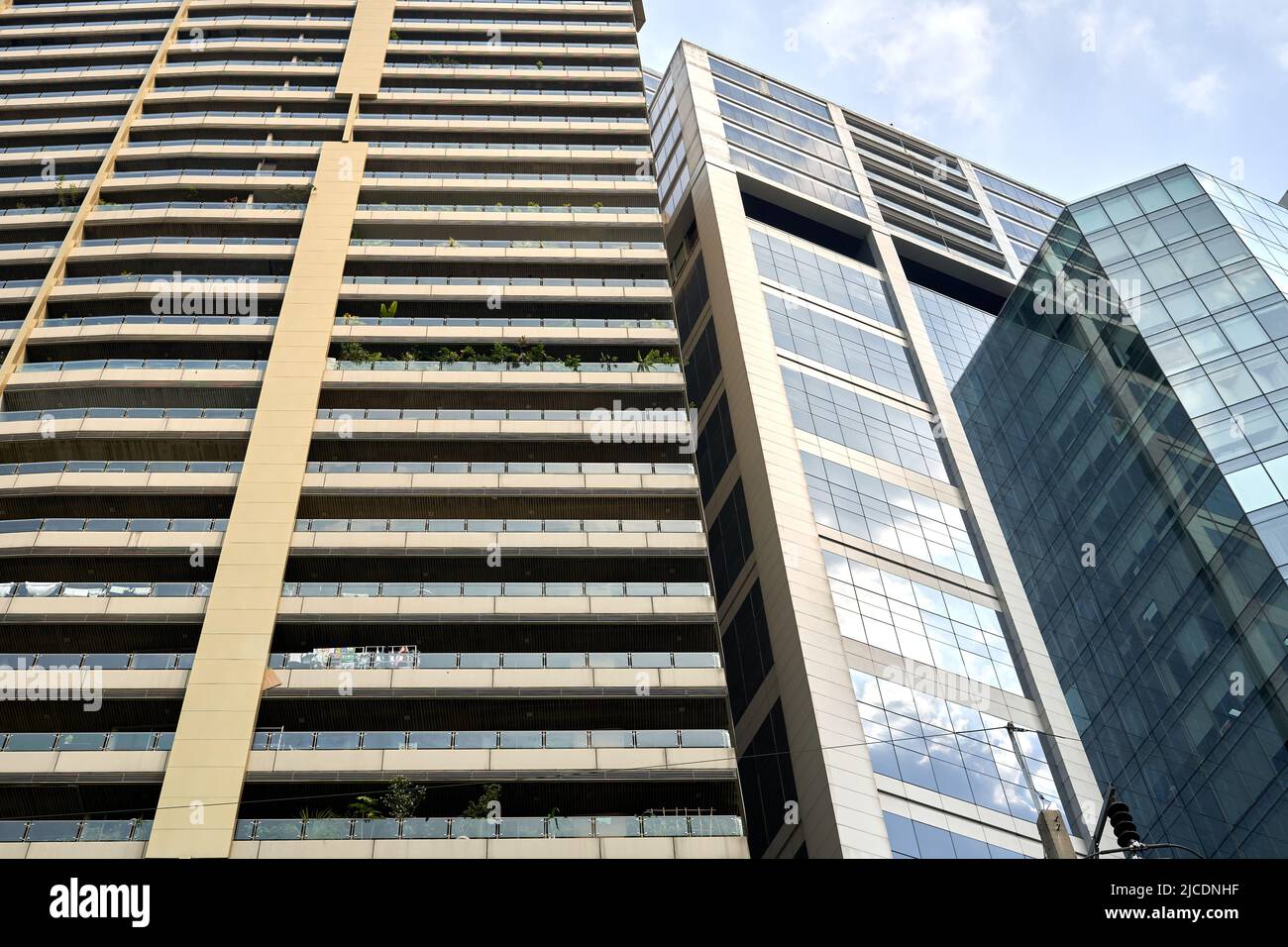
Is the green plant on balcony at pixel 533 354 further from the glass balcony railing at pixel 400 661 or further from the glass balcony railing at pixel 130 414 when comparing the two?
the glass balcony railing at pixel 400 661

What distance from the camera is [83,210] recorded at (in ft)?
180

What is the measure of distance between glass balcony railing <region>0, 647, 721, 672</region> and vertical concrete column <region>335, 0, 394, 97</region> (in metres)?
39.7

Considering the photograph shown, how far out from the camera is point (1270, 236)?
4809 cm

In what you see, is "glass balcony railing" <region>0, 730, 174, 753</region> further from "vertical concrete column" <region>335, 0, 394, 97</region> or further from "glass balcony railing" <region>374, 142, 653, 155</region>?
"vertical concrete column" <region>335, 0, 394, 97</region>

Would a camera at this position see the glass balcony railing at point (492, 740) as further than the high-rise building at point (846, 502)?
No

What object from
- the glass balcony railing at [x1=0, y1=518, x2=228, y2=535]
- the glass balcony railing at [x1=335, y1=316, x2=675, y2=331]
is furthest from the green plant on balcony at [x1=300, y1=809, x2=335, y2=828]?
the glass balcony railing at [x1=335, y1=316, x2=675, y2=331]

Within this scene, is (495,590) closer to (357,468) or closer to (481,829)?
(357,468)

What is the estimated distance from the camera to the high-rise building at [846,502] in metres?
37.6

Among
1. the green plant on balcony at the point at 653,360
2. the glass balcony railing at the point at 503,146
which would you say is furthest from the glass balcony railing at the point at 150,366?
the glass balcony railing at the point at 503,146

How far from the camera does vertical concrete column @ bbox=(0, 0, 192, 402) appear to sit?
155 ft

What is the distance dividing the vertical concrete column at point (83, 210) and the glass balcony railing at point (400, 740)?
18104 millimetres
